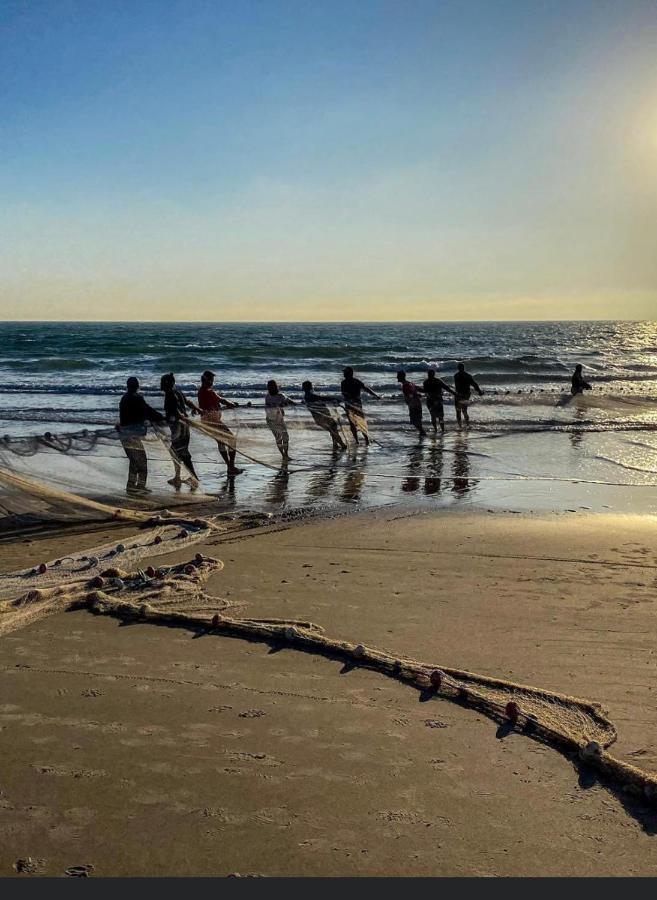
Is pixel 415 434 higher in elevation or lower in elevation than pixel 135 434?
lower

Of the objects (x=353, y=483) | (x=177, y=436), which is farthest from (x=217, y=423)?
(x=353, y=483)

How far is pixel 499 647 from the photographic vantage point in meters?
5.21

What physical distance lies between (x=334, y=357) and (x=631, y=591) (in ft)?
150

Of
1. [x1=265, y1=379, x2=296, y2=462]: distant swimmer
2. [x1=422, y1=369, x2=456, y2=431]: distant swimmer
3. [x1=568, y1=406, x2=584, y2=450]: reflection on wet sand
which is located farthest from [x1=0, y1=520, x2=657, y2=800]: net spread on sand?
[x1=568, y1=406, x2=584, y2=450]: reflection on wet sand

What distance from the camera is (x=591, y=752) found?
3730mm

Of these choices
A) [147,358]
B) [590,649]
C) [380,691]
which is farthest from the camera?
[147,358]

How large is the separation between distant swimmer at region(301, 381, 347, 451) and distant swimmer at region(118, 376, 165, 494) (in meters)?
3.66

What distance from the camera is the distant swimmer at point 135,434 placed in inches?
391

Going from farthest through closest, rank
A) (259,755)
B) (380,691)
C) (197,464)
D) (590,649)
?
(197,464) → (590,649) → (380,691) → (259,755)

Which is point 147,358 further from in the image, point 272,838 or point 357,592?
point 272,838

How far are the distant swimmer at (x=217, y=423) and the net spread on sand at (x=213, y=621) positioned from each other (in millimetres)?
2915

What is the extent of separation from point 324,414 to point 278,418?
1416 millimetres

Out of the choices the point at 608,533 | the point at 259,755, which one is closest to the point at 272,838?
the point at 259,755

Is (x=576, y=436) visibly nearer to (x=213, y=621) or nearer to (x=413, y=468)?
(x=413, y=468)
